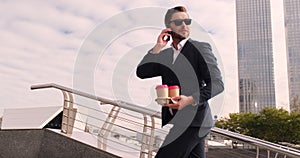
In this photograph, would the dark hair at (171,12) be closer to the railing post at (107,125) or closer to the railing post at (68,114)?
the railing post at (107,125)

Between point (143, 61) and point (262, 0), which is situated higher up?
point (262, 0)

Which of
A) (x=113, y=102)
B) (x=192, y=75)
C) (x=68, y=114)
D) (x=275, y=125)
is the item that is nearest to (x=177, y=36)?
(x=192, y=75)

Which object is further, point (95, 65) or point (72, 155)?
point (72, 155)

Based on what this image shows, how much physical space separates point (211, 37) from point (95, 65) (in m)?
0.70

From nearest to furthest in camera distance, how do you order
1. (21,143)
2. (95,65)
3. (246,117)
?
(95,65) → (21,143) → (246,117)

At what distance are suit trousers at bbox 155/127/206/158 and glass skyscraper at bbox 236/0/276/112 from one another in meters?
62.4

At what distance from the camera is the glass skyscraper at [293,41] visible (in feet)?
208

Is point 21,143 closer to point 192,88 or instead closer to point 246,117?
point 192,88

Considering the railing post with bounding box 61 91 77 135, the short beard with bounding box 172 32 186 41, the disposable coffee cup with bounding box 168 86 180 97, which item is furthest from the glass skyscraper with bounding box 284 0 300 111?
the disposable coffee cup with bounding box 168 86 180 97

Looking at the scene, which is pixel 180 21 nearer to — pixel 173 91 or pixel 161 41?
pixel 161 41

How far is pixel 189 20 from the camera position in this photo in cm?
162

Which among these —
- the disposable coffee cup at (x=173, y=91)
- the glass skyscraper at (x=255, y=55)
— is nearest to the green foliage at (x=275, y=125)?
the disposable coffee cup at (x=173, y=91)

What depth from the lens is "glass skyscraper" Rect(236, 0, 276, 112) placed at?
6450 cm

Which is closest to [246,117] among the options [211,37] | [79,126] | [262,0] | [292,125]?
[292,125]
